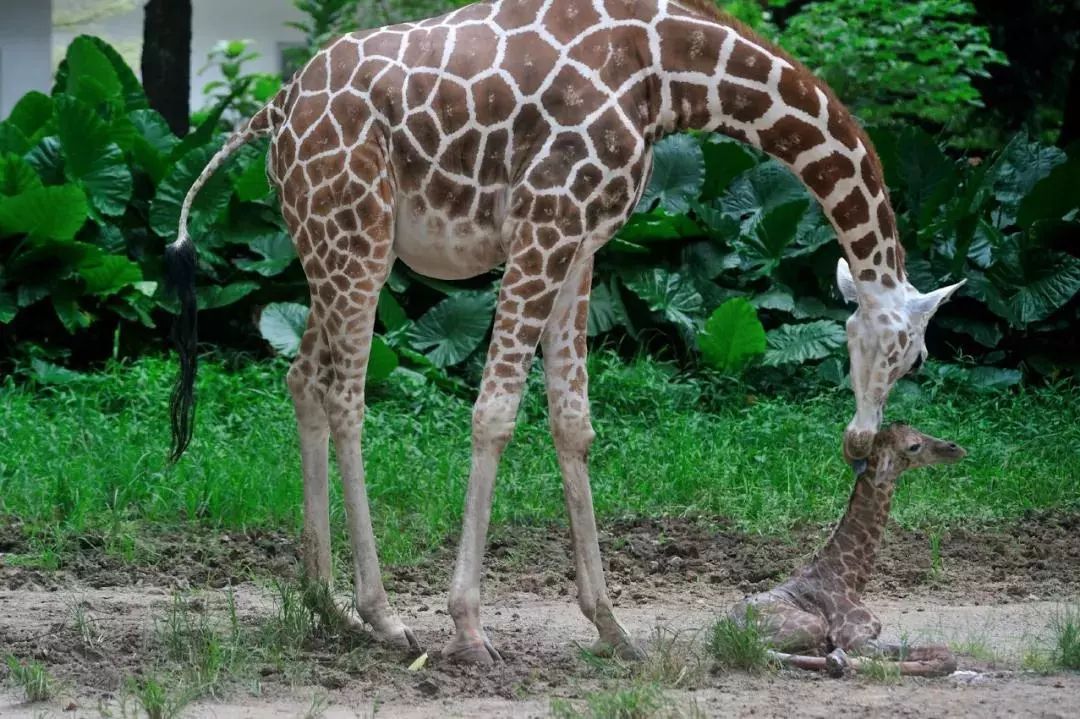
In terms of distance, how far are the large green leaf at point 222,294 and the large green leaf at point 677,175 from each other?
2875 mm

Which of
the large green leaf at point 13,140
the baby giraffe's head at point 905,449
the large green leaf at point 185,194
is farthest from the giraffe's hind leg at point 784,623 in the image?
the large green leaf at point 13,140

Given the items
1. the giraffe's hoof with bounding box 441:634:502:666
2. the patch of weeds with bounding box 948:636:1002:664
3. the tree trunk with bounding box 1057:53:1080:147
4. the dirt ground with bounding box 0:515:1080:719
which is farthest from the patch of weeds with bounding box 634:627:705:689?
the tree trunk with bounding box 1057:53:1080:147

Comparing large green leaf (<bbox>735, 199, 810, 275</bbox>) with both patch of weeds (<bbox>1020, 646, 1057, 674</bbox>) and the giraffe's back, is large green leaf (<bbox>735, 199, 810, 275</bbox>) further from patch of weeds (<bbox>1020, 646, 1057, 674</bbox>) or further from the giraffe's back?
patch of weeds (<bbox>1020, 646, 1057, 674</bbox>)

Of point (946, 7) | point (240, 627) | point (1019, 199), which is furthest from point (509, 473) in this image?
point (946, 7)

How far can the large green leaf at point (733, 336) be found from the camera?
9.47 m

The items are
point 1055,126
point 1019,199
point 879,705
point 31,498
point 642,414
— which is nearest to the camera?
point 879,705

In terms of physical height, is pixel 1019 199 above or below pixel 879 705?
above

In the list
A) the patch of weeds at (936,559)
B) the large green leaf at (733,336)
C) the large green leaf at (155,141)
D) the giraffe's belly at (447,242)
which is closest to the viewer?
the giraffe's belly at (447,242)

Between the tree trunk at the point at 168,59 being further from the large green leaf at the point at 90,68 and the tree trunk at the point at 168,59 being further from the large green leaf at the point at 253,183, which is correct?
the large green leaf at the point at 253,183

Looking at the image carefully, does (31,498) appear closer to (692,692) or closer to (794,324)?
(692,692)

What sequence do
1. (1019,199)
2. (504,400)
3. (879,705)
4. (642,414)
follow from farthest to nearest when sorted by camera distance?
(1019,199)
(642,414)
(504,400)
(879,705)

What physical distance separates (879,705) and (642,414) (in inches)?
187

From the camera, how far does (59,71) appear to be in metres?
11.2

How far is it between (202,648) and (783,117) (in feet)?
9.06
